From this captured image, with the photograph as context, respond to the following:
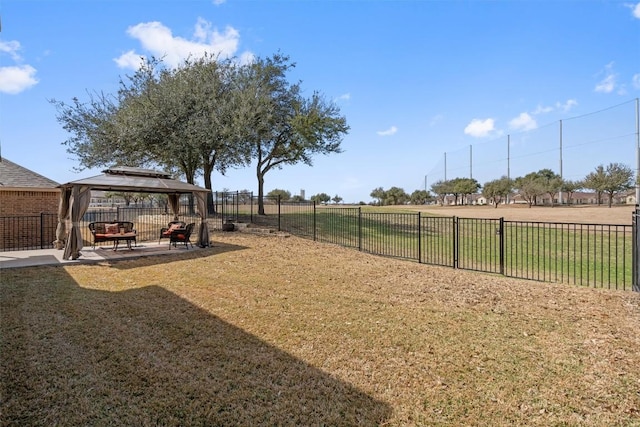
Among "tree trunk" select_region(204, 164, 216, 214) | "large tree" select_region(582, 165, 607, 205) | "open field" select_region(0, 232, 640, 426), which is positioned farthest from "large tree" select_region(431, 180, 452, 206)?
"open field" select_region(0, 232, 640, 426)

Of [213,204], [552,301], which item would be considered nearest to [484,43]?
[552,301]

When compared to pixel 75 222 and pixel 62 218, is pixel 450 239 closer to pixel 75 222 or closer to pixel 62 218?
pixel 75 222

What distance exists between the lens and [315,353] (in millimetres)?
3664

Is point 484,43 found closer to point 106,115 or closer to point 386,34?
point 386,34

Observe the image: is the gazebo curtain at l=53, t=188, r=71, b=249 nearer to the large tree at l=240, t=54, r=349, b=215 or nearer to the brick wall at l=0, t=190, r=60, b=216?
the brick wall at l=0, t=190, r=60, b=216

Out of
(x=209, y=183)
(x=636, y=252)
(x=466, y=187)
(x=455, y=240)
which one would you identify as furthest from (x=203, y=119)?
(x=466, y=187)

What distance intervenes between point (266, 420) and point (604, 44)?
14.9m

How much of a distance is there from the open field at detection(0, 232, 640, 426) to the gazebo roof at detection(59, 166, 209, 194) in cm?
342

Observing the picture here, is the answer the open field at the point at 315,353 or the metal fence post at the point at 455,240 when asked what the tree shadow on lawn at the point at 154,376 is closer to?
the open field at the point at 315,353

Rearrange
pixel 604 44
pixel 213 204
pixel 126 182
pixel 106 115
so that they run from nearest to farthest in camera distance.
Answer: pixel 126 182 < pixel 604 44 < pixel 106 115 < pixel 213 204

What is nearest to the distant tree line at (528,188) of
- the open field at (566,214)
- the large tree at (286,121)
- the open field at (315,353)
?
the open field at (566,214)

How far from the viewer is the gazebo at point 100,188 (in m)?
8.98

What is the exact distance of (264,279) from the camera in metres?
7.00

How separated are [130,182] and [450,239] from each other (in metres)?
13.3
